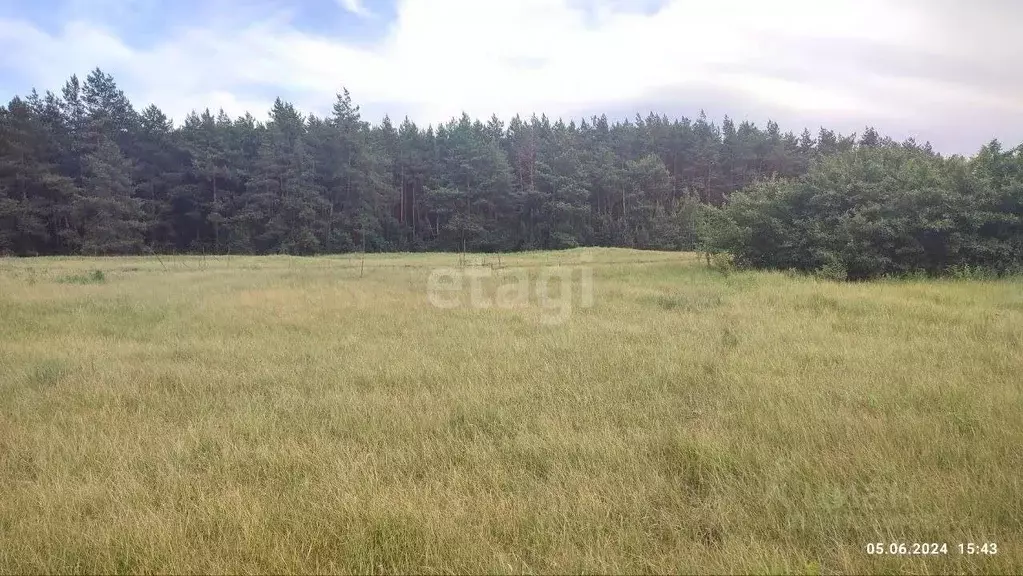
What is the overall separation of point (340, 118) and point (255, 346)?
1984 inches

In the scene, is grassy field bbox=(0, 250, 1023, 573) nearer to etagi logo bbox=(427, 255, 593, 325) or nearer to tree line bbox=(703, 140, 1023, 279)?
etagi logo bbox=(427, 255, 593, 325)

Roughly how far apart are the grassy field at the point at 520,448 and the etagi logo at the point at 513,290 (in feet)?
10.5

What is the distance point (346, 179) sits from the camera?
5416 cm

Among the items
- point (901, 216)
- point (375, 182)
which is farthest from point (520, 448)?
point (375, 182)

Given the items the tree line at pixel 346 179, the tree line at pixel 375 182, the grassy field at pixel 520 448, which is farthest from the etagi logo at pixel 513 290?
the tree line at pixel 346 179

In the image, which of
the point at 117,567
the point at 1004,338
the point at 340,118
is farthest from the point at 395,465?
the point at 340,118

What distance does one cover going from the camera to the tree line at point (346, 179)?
1754 inches

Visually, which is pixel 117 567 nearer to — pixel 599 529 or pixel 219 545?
pixel 219 545

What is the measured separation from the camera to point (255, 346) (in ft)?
29.2

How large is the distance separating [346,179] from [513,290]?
140ft

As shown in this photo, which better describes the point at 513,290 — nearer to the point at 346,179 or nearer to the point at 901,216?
the point at 901,216

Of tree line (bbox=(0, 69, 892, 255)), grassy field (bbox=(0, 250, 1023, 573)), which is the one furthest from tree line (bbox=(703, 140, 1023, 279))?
tree line (bbox=(0, 69, 892, 255))

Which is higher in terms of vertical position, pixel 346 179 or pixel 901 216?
pixel 346 179

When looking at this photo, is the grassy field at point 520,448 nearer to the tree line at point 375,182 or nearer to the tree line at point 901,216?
the tree line at point 901,216
